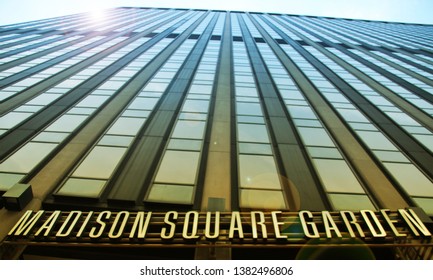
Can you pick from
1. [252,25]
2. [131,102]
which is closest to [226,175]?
[131,102]

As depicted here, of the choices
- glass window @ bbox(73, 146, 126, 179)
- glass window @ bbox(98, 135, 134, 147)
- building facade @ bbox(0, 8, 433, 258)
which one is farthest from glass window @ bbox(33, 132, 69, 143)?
glass window @ bbox(73, 146, 126, 179)

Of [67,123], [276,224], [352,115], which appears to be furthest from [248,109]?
[67,123]

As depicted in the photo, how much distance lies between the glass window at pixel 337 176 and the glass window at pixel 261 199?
97.5 inches

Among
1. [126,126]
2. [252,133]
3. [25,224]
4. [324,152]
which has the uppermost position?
[126,126]

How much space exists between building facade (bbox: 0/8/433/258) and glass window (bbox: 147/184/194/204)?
65 millimetres

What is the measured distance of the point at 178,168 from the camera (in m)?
14.6

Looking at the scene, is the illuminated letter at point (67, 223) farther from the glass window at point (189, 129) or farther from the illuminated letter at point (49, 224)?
the glass window at point (189, 129)

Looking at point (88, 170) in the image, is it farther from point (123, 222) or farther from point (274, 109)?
point (274, 109)

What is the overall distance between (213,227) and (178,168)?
4.40 meters

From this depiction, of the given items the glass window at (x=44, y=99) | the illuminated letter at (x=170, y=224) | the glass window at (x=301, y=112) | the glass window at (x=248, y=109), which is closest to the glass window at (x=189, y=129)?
the glass window at (x=248, y=109)

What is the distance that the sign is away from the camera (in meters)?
10.4

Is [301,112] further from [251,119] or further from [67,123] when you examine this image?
[67,123]

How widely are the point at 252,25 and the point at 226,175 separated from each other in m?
52.0

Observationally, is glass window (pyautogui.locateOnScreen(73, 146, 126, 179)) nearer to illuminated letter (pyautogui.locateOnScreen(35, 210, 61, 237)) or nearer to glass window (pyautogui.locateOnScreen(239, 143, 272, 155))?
illuminated letter (pyautogui.locateOnScreen(35, 210, 61, 237))
